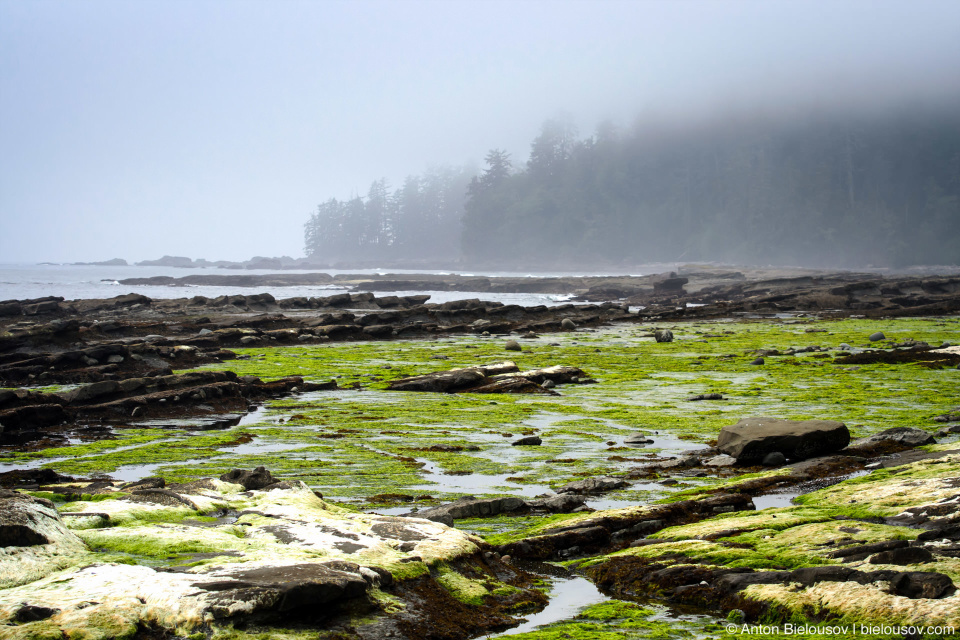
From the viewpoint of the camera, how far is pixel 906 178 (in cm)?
11769

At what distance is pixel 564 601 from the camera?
616cm

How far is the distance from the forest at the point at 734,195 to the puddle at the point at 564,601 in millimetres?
112422

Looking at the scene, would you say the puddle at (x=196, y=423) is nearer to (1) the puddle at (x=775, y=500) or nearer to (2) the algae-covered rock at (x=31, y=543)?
(2) the algae-covered rock at (x=31, y=543)

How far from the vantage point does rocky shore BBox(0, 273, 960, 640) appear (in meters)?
5.17

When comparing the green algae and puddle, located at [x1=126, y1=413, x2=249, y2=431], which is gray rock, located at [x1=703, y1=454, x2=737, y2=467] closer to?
the green algae

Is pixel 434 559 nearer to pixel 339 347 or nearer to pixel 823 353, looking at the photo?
pixel 823 353

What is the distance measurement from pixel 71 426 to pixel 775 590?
1318 centimetres

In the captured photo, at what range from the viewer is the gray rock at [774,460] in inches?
416

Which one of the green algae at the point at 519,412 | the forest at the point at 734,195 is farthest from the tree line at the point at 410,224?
the green algae at the point at 519,412

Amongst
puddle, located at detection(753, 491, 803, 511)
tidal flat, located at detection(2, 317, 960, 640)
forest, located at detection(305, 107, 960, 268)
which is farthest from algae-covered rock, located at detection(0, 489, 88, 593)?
forest, located at detection(305, 107, 960, 268)

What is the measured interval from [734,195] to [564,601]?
13047cm

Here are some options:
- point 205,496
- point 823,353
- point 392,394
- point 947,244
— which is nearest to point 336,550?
point 205,496

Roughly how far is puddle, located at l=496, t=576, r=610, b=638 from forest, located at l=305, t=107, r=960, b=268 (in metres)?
112

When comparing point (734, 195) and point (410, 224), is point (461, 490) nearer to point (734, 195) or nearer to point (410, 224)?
point (734, 195)
